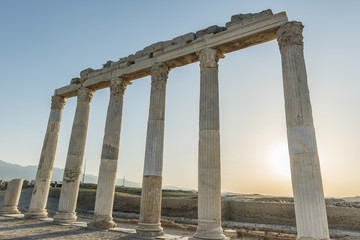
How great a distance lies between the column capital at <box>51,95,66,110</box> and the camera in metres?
18.2

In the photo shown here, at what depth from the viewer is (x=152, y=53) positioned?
1424 cm

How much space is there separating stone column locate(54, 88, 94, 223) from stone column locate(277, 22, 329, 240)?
39.7 ft

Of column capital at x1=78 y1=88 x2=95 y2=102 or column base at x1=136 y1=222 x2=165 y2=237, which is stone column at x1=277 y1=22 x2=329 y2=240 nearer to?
column base at x1=136 y1=222 x2=165 y2=237

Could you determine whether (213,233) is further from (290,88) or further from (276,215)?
(276,215)

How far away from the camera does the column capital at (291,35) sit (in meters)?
9.81

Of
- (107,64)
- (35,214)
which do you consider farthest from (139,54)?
(35,214)

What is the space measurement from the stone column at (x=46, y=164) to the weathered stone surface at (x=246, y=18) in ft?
43.8

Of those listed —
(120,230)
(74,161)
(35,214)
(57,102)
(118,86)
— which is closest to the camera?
(120,230)

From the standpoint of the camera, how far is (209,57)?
466 inches

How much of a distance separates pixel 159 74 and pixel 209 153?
5.33 meters

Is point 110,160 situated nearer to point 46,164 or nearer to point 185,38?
point 46,164

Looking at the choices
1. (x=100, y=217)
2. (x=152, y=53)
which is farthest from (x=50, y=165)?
(x=152, y=53)

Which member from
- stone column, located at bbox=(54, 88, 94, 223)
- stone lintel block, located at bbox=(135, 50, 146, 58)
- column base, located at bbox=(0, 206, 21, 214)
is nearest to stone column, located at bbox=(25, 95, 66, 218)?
stone column, located at bbox=(54, 88, 94, 223)

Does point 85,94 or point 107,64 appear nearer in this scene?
point 107,64
